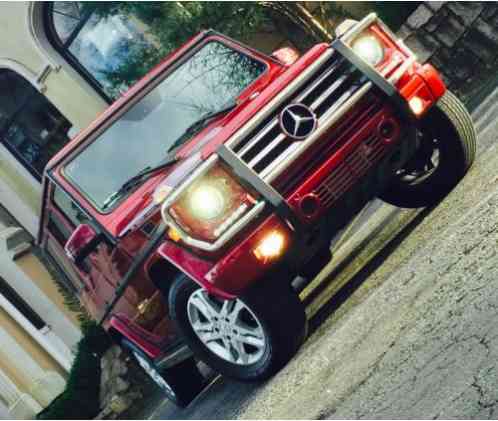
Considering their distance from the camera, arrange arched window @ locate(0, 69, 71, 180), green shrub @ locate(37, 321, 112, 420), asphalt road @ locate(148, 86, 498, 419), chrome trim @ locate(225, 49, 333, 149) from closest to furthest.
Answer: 1. asphalt road @ locate(148, 86, 498, 419)
2. chrome trim @ locate(225, 49, 333, 149)
3. green shrub @ locate(37, 321, 112, 420)
4. arched window @ locate(0, 69, 71, 180)

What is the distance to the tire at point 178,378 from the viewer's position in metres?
5.74

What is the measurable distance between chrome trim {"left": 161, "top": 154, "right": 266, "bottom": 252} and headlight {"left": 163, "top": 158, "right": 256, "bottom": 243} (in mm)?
16

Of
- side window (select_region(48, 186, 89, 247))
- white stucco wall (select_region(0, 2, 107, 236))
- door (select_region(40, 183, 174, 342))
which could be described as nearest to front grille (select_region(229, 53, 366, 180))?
door (select_region(40, 183, 174, 342))

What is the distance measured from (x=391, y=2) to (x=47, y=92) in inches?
Result: 236

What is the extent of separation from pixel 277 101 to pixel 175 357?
1.98 m

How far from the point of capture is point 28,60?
12977 millimetres

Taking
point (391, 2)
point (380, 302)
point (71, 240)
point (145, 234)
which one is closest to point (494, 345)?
point (380, 302)

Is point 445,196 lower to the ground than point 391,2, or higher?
lower

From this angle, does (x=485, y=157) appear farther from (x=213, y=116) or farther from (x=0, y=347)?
(x=0, y=347)

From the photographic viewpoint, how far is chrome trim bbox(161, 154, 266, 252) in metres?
3.79

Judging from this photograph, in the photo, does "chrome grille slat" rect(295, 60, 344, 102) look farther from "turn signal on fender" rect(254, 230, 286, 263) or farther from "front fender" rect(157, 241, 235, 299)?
"front fender" rect(157, 241, 235, 299)

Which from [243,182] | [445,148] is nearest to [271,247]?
[243,182]

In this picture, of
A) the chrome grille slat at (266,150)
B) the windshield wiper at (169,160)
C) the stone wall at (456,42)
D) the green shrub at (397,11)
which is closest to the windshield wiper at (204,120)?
the windshield wiper at (169,160)

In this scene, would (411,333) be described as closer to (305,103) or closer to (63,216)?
(305,103)
